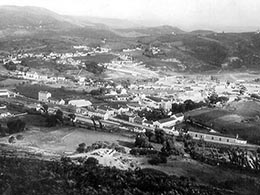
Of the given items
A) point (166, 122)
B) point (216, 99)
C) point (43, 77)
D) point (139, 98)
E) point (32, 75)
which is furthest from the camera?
point (32, 75)

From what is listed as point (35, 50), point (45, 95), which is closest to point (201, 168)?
point (45, 95)

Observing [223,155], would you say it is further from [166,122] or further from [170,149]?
[166,122]

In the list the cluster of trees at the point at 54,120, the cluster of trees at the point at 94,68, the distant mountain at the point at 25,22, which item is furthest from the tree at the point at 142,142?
the distant mountain at the point at 25,22

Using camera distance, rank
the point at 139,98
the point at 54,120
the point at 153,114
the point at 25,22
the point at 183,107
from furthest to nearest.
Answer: the point at 25,22 < the point at 139,98 < the point at 183,107 < the point at 153,114 < the point at 54,120

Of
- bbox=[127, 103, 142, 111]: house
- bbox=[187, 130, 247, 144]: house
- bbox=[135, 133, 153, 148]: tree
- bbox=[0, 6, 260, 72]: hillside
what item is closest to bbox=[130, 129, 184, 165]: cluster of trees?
bbox=[135, 133, 153, 148]: tree

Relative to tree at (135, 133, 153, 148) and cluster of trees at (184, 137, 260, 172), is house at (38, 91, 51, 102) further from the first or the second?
cluster of trees at (184, 137, 260, 172)

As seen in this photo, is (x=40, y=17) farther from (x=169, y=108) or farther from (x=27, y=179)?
(x=27, y=179)

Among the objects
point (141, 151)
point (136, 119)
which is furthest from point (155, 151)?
point (136, 119)

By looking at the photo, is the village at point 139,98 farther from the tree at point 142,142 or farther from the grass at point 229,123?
the tree at point 142,142
